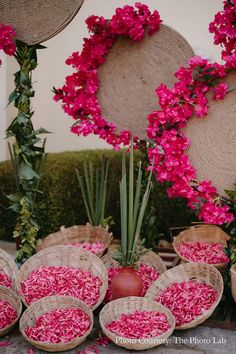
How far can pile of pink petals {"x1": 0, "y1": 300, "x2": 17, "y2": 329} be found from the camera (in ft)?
9.36

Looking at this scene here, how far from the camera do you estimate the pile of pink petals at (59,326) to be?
2.64m

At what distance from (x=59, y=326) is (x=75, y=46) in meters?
3.92

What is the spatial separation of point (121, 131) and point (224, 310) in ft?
4.40

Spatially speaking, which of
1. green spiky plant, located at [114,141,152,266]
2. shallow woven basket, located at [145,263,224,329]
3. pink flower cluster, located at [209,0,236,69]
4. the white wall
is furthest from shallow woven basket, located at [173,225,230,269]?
the white wall

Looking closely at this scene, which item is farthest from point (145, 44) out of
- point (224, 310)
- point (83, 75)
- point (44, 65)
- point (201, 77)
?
point (44, 65)

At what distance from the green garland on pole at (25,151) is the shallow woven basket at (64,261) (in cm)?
52

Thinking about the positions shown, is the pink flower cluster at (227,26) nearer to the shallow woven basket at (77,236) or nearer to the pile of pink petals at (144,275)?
the pile of pink petals at (144,275)

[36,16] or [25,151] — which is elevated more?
[36,16]

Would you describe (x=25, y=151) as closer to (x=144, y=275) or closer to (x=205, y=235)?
(x=144, y=275)

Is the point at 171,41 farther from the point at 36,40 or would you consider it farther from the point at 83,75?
the point at 36,40

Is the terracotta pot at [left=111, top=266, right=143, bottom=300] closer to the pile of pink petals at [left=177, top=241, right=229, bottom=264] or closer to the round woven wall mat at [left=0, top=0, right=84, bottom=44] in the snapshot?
the pile of pink petals at [left=177, top=241, right=229, bottom=264]

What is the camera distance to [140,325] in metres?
2.68

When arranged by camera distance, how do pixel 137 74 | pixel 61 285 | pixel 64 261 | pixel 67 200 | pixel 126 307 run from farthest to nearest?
pixel 67 200 → pixel 137 74 → pixel 64 261 → pixel 61 285 → pixel 126 307

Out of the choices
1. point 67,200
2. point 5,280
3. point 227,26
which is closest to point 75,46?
point 67,200
